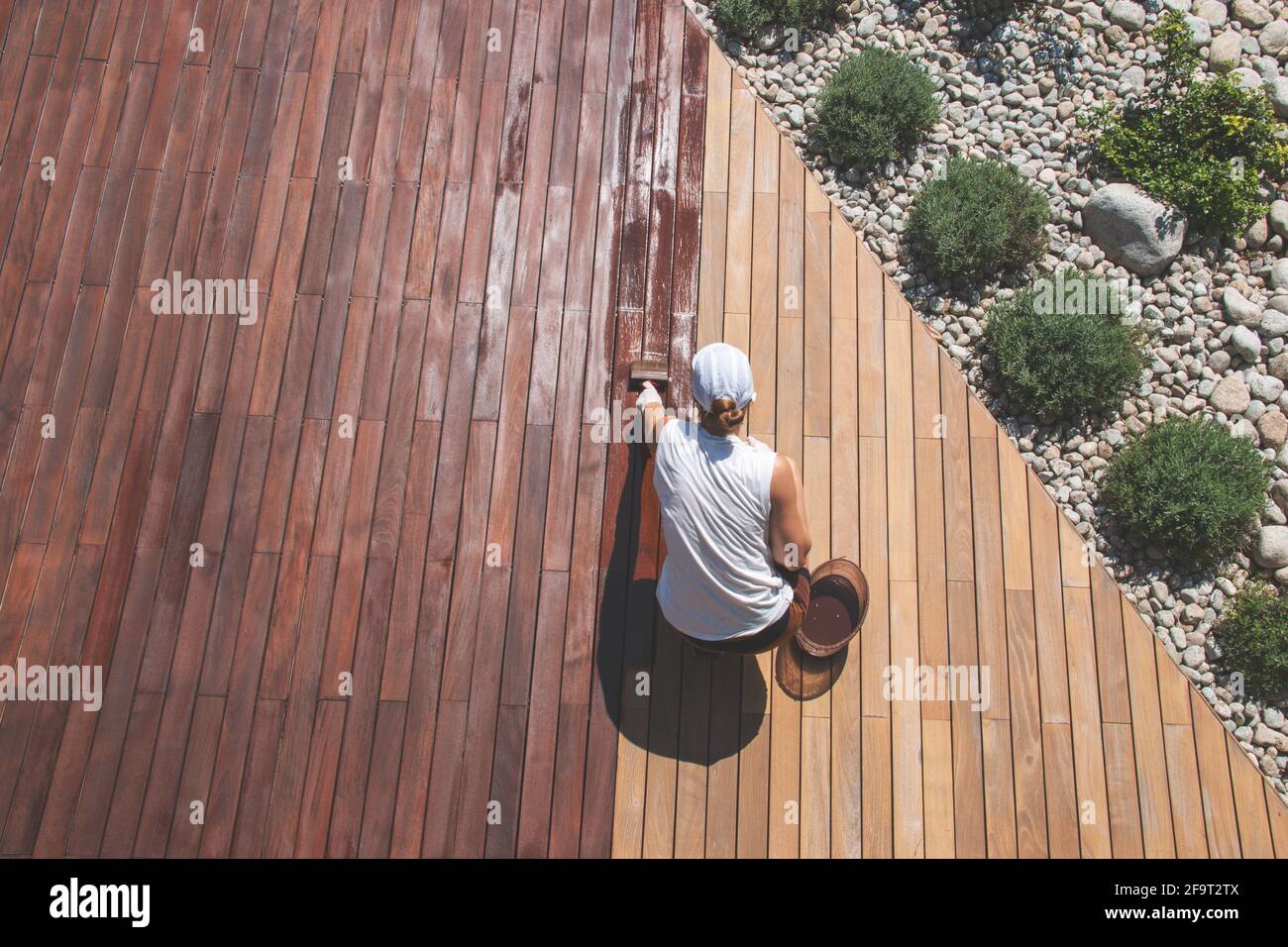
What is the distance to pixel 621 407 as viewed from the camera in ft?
14.7

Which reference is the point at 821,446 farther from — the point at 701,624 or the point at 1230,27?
the point at 1230,27

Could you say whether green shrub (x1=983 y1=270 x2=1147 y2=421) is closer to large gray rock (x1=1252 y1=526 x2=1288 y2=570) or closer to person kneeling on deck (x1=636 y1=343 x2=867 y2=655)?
large gray rock (x1=1252 y1=526 x2=1288 y2=570)

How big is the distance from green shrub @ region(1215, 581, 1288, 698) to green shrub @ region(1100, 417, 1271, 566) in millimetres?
277

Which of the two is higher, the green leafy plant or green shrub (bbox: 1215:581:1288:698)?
the green leafy plant

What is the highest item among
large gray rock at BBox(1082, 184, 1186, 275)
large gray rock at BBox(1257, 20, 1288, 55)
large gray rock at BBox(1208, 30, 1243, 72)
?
large gray rock at BBox(1257, 20, 1288, 55)

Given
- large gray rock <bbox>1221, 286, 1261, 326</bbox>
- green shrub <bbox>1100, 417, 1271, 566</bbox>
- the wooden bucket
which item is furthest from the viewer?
large gray rock <bbox>1221, 286, 1261, 326</bbox>

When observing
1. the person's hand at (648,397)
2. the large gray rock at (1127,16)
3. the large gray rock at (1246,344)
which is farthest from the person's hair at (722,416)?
the large gray rock at (1127,16)

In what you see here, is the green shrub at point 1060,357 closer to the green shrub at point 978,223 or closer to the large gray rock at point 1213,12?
the green shrub at point 978,223

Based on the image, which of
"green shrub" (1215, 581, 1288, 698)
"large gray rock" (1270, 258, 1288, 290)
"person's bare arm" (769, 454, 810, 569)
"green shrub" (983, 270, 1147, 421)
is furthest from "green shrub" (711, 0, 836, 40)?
"green shrub" (1215, 581, 1288, 698)

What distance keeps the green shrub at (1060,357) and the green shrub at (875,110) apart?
1.09m

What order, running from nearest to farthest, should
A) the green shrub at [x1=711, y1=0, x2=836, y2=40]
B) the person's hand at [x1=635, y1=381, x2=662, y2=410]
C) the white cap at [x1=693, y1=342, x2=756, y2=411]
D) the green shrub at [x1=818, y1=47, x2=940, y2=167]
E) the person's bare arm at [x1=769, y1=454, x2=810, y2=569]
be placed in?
the white cap at [x1=693, y1=342, x2=756, y2=411]
the person's bare arm at [x1=769, y1=454, x2=810, y2=569]
the person's hand at [x1=635, y1=381, x2=662, y2=410]
the green shrub at [x1=818, y1=47, x2=940, y2=167]
the green shrub at [x1=711, y1=0, x2=836, y2=40]

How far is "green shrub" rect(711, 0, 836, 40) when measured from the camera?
5137 mm

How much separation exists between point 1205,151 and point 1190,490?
1.95 m
